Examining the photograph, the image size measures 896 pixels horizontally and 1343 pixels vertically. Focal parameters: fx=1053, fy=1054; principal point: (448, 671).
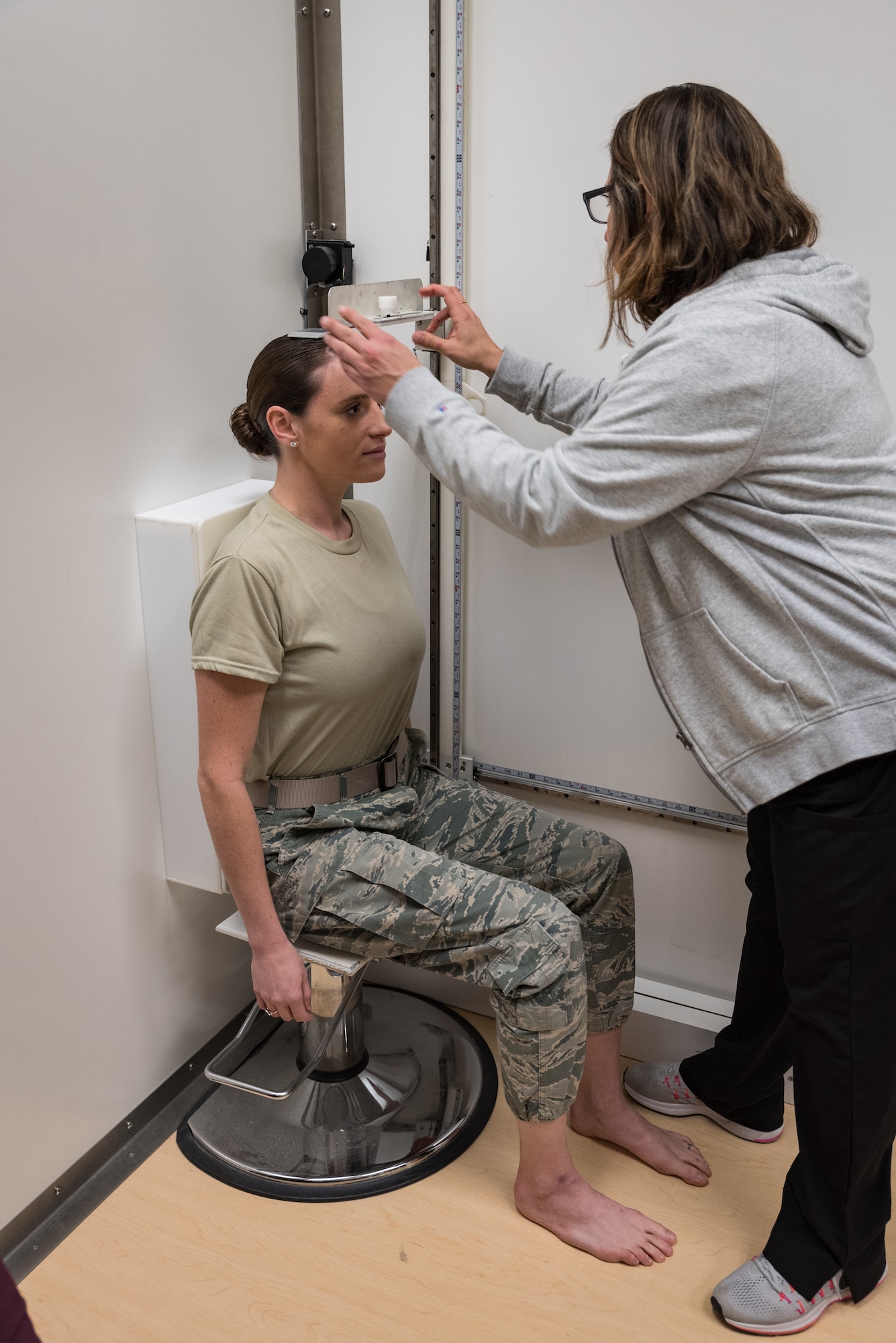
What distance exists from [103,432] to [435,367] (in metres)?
0.67

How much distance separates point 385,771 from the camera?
5.70ft

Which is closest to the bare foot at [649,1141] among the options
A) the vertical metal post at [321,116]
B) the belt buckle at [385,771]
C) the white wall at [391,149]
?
the belt buckle at [385,771]

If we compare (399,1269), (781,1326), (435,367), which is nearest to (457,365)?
(435,367)

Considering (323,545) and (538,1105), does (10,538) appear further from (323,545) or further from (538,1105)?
(538,1105)

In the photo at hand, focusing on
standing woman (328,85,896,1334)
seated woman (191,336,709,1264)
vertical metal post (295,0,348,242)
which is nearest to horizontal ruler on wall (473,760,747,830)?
seated woman (191,336,709,1264)

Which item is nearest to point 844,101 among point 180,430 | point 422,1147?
point 180,430

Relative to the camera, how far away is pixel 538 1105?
156 cm

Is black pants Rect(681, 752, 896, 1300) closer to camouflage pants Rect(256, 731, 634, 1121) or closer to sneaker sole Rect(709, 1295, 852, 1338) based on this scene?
sneaker sole Rect(709, 1295, 852, 1338)

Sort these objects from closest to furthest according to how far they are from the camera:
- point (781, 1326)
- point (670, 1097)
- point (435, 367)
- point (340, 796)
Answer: point (781, 1326) < point (340, 796) < point (670, 1097) < point (435, 367)

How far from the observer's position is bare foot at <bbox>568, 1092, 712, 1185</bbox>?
5.76 ft

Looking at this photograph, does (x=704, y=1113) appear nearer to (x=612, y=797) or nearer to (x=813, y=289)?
(x=612, y=797)

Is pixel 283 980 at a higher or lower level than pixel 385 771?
lower

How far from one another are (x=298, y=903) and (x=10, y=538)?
67 centimetres

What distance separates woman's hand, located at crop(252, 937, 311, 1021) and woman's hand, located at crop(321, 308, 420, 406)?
32.2 inches
